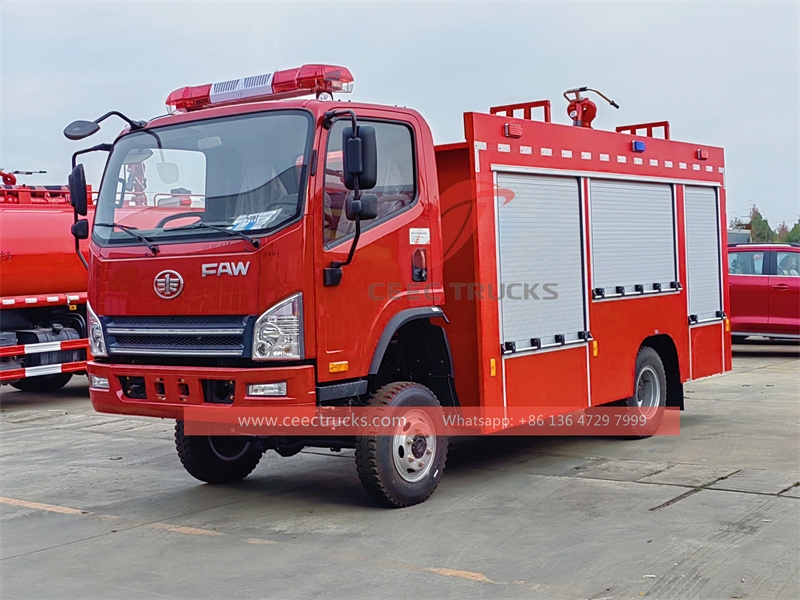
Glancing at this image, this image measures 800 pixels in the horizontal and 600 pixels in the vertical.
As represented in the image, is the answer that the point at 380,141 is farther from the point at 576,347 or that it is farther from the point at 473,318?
the point at 576,347

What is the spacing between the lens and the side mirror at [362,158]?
6070mm

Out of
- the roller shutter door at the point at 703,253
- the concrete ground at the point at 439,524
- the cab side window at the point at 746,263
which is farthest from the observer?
the cab side window at the point at 746,263

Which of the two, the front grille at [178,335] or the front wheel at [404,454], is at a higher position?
the front grille at [178,335]

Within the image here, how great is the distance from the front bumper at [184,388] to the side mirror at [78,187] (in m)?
1.13

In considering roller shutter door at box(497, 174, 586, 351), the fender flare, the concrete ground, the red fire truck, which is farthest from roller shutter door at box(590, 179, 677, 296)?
the fender flare

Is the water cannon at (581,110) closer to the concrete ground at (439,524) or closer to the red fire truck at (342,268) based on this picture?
the red fire truck at (342,268)

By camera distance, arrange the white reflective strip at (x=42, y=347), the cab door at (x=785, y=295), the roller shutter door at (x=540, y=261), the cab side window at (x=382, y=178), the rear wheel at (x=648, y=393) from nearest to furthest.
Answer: the cab side window at (x=382, y=178)
the roller shutter door at (x=540, y=261)
the rear wheel at (x=648, y=393)
the white reflective strip at (x=42, y=347)
the cab door at (x=785, y=295)

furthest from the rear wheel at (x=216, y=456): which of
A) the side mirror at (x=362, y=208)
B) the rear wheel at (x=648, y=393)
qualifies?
the rear wheel at (x=648, y=393)

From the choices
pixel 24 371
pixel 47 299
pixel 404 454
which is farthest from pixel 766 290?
pixel 24 371

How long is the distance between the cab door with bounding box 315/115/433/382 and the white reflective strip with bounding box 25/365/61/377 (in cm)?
800

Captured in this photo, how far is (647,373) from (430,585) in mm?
5038

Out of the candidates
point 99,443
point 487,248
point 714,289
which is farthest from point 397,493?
point 714,289

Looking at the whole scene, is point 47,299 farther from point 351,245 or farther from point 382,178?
point 351,245

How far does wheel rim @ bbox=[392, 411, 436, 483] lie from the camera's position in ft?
22.3
